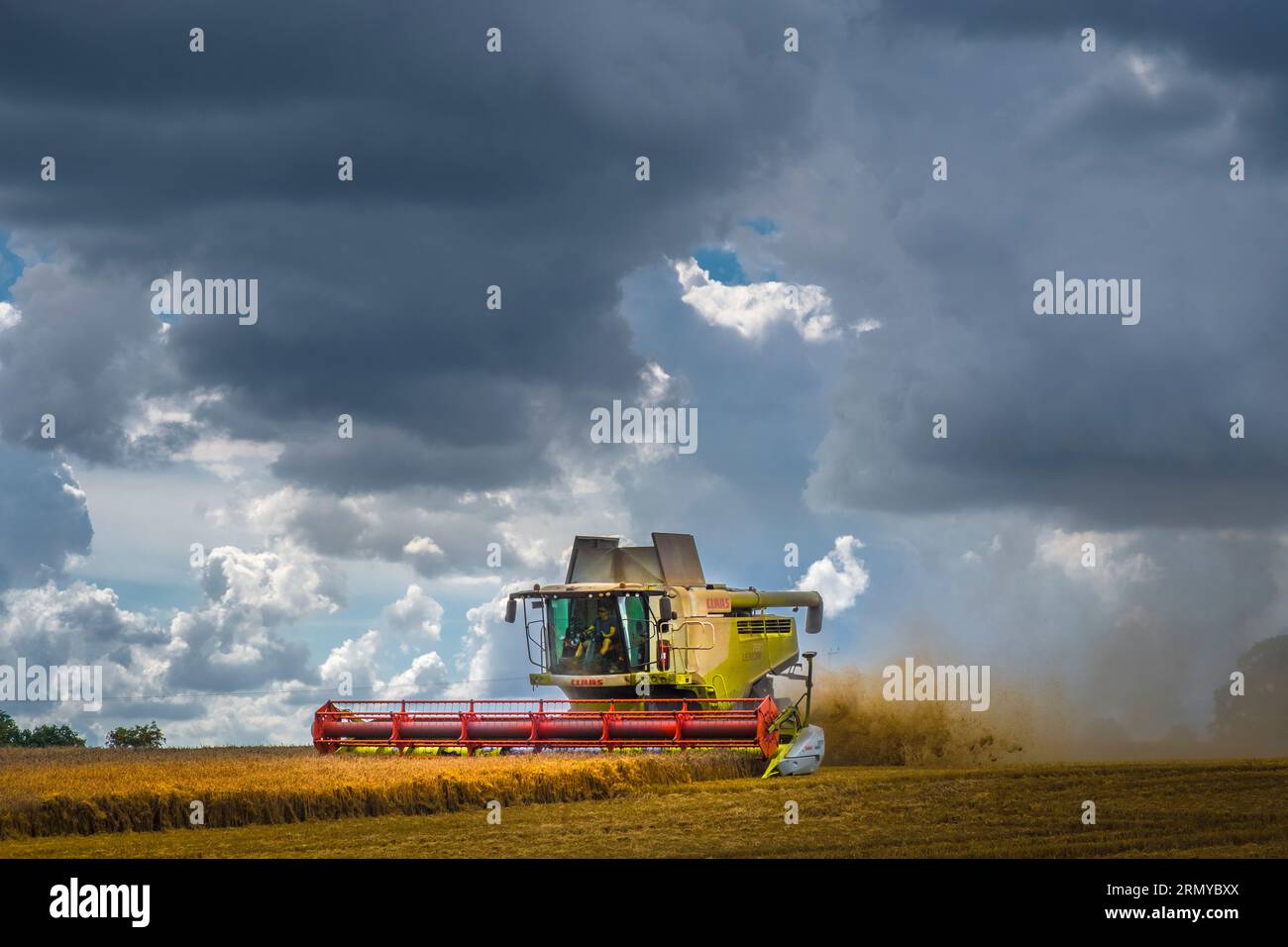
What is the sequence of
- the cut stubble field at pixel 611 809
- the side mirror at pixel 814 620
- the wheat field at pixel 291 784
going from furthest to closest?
the side mirror at pixel 814 620, the wheat field at pixel 291 784, the cut stubble field at pixel 611 809

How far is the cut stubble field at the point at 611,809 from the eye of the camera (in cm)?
1712

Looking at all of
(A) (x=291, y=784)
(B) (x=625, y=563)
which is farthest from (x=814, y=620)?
(A) (x=291, y=784)

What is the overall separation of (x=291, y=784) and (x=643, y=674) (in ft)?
34.0

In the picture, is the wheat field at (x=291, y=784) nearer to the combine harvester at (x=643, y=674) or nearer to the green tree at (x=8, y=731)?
the combine harvester at (x=643, y=674)

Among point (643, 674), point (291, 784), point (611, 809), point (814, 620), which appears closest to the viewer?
point (291, 784)

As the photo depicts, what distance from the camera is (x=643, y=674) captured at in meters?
29.6

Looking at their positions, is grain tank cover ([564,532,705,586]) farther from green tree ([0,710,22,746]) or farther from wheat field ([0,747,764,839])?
green tree ([0,710,22,746])

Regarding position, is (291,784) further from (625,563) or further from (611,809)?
(625,563)

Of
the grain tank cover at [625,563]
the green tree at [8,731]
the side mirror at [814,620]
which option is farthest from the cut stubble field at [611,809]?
the green tree at [8,731]

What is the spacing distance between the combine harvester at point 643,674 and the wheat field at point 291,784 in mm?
904

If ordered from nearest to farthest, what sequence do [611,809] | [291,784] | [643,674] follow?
[291,784], [611,809], [643,674]

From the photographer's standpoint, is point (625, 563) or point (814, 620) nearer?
point (625, 563)

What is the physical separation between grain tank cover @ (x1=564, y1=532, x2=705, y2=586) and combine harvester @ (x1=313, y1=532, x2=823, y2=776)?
0.08 feet
